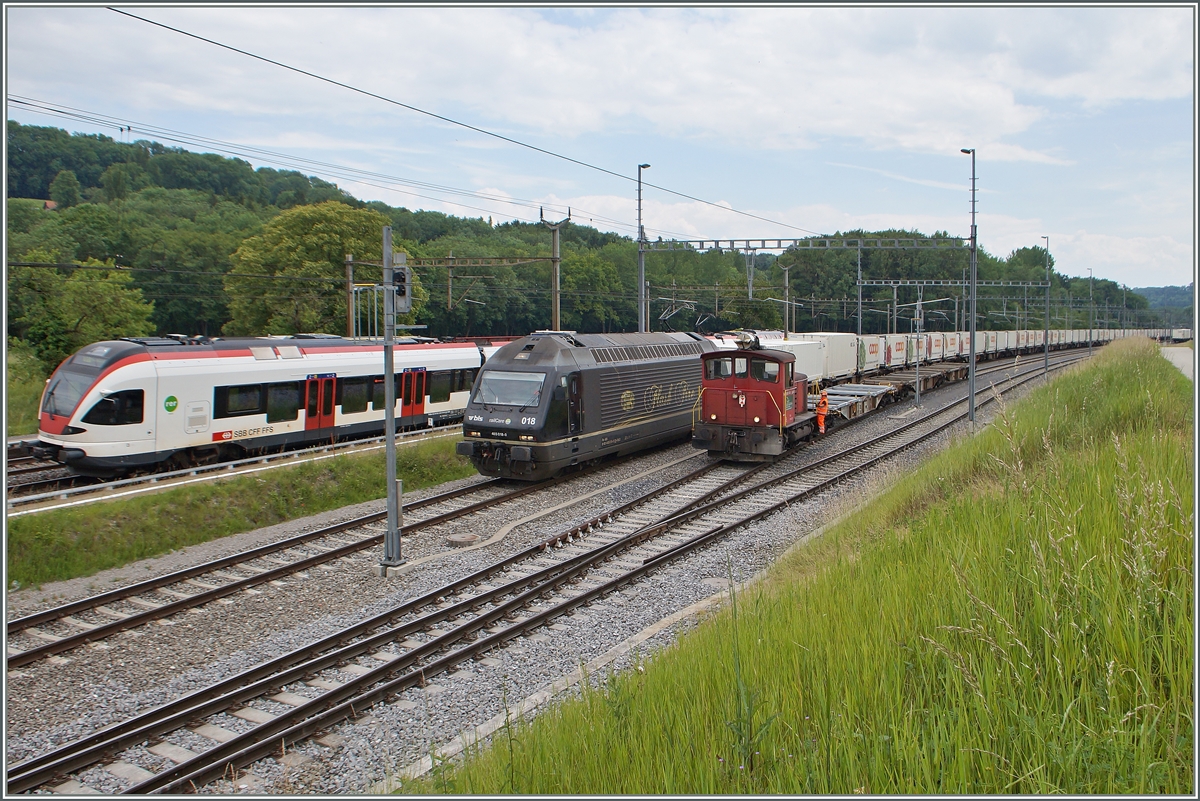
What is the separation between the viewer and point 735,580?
1171cm

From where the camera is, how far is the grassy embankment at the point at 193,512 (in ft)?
40.4

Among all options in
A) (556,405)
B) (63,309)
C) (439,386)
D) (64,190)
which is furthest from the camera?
(64,190)

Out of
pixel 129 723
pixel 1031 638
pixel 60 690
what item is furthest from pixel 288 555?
pixel 1031 638

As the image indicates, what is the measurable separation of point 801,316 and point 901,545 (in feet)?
246

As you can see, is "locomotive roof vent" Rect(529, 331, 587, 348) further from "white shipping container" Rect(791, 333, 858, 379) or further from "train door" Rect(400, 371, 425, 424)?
"white shipping container" Rect(791, 333, 858, 379)

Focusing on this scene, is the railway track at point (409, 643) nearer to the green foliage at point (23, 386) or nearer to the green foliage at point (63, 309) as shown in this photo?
the green foliage at point (23, 386)

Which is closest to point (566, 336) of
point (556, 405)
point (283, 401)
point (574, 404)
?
point (574, 404)

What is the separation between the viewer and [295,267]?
48.0 m

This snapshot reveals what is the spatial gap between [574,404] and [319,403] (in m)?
7.40

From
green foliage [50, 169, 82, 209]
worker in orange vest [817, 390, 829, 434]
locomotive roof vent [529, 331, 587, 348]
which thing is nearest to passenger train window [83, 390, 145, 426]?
locomotive roof vent [529, 331, 587, 348]

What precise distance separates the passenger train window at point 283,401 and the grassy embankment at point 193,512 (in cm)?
262

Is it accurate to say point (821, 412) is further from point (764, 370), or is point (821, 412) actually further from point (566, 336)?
point (566, 336)

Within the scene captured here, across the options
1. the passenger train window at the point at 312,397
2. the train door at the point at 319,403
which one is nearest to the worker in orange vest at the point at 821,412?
the train door at the point at 319,403

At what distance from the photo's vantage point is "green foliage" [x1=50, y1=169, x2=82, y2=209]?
5959 centimetres
